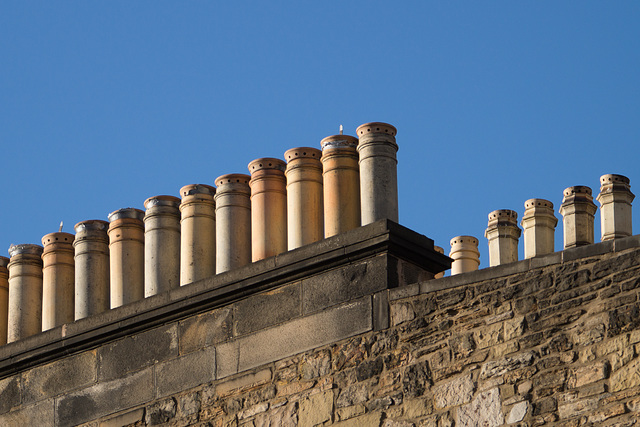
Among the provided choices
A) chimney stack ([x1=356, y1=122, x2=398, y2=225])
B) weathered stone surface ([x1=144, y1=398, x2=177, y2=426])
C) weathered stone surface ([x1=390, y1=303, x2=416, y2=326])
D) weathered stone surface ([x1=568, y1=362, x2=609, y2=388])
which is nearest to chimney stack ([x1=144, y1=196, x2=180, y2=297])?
weathered stone surface ([x1=144, y1=398, x2=177, y2=426])

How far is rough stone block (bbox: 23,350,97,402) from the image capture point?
34.6ft

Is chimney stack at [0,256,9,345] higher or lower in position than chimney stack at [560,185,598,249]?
lower

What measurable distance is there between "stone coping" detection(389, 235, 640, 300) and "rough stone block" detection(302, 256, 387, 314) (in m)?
0.14

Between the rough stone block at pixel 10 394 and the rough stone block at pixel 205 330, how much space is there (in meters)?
1.34

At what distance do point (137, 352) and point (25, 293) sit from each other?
112 cm

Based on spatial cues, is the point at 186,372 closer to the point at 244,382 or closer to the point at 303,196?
the point at 244,382

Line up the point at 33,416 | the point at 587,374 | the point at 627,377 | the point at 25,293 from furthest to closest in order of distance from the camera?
the point at 25,293 < the point at 33,416 < the point at 587,374 < the point at 627,377

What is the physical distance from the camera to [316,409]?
9.56 metres

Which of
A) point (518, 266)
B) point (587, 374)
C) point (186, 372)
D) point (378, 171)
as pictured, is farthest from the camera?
point (186, 372)

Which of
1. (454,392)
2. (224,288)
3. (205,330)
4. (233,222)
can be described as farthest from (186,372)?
(454,392)

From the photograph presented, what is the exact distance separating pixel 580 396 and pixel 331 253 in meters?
1.82

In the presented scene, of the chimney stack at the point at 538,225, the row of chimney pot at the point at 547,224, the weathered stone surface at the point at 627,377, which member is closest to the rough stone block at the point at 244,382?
the weathered stone surface at the point at 627,377

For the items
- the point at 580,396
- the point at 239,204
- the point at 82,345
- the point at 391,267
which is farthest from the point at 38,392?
the point at 580,396

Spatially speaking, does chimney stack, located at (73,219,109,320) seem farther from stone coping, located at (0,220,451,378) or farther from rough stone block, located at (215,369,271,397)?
rough stone block, located at (215,369,271,397)
